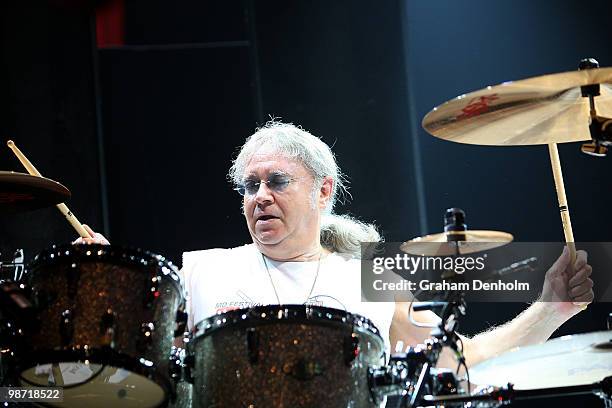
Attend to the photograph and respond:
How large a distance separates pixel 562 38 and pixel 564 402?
1553mm

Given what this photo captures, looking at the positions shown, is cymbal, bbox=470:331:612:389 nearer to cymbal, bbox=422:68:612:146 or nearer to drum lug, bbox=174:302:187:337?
cymbal, bbox=422:68:612:146

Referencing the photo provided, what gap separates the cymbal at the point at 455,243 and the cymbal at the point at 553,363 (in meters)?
0.28

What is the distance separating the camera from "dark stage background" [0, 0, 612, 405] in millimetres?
3947

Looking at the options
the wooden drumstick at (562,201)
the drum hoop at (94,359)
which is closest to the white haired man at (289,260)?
the wooden drumstick at (562,201)

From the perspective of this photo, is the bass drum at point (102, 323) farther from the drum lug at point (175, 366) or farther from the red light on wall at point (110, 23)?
the red light on wall at point (110, 23)

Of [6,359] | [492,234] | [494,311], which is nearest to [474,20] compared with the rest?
[494,311]

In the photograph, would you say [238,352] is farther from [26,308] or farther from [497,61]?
[497,61]

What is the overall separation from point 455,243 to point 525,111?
45 cm

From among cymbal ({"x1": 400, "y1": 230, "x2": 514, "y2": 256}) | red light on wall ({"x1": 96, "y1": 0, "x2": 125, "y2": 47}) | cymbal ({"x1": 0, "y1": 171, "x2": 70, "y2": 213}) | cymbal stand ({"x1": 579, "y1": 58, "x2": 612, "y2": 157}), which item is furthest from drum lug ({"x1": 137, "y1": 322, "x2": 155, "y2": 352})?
red light on wall ({"x1": 96, "y1": 0, "x2": 125, "y2": 47})

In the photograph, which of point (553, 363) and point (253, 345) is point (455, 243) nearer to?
point (553, 363)

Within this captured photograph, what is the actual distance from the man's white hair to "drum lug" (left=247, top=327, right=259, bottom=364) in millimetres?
1248

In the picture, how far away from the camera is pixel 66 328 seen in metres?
2.18

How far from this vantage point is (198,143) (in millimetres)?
4324

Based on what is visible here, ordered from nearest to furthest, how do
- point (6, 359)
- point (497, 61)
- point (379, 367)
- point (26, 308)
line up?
point (26, 308), point (6, 359), point (379, 367), point (497, 61)
